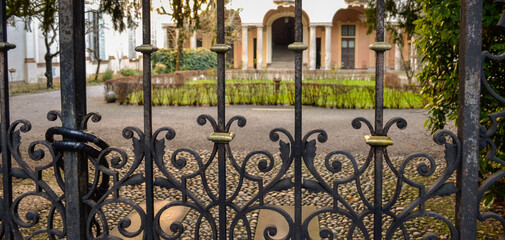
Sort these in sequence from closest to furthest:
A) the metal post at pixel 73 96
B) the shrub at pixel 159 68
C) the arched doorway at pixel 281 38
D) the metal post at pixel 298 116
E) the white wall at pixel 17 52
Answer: the metal post at pixel 298 116 < the metal post at pixel 73 96 < the white wall at pixel 17 52 < the shrub at pixel 159 68 < the arched doorway at pixel 281 38

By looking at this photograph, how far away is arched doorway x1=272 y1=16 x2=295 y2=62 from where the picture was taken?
106 ft

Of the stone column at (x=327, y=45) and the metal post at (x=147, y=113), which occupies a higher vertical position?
the stone column at (x=327, y=45)

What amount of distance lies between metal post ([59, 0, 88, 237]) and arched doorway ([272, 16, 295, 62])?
30.2m

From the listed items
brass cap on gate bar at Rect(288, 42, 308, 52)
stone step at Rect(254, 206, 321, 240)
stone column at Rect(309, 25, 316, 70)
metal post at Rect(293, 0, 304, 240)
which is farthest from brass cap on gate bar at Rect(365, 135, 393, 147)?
stone column at Rect(309, 25, 316, 70)

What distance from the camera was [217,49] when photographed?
1760mm

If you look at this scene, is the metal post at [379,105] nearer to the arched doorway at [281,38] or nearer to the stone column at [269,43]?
the stone column at [269,43]

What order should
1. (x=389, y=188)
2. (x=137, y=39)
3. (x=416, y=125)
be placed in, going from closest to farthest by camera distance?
(x=389, y=188) < (x=416, y=125) < (x=137, y=39)

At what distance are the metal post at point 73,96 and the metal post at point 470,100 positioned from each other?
1363 millimetres

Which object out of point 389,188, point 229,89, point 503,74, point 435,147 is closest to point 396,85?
point 229,89

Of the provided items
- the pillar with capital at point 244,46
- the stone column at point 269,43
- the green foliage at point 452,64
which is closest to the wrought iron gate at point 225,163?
the green foliage at point 452,64

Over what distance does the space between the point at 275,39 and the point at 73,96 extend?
32.2 m

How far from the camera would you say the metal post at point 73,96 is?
183cm

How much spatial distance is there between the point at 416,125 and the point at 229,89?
5.81 metres

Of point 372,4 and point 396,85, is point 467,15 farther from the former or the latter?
point 396,85
